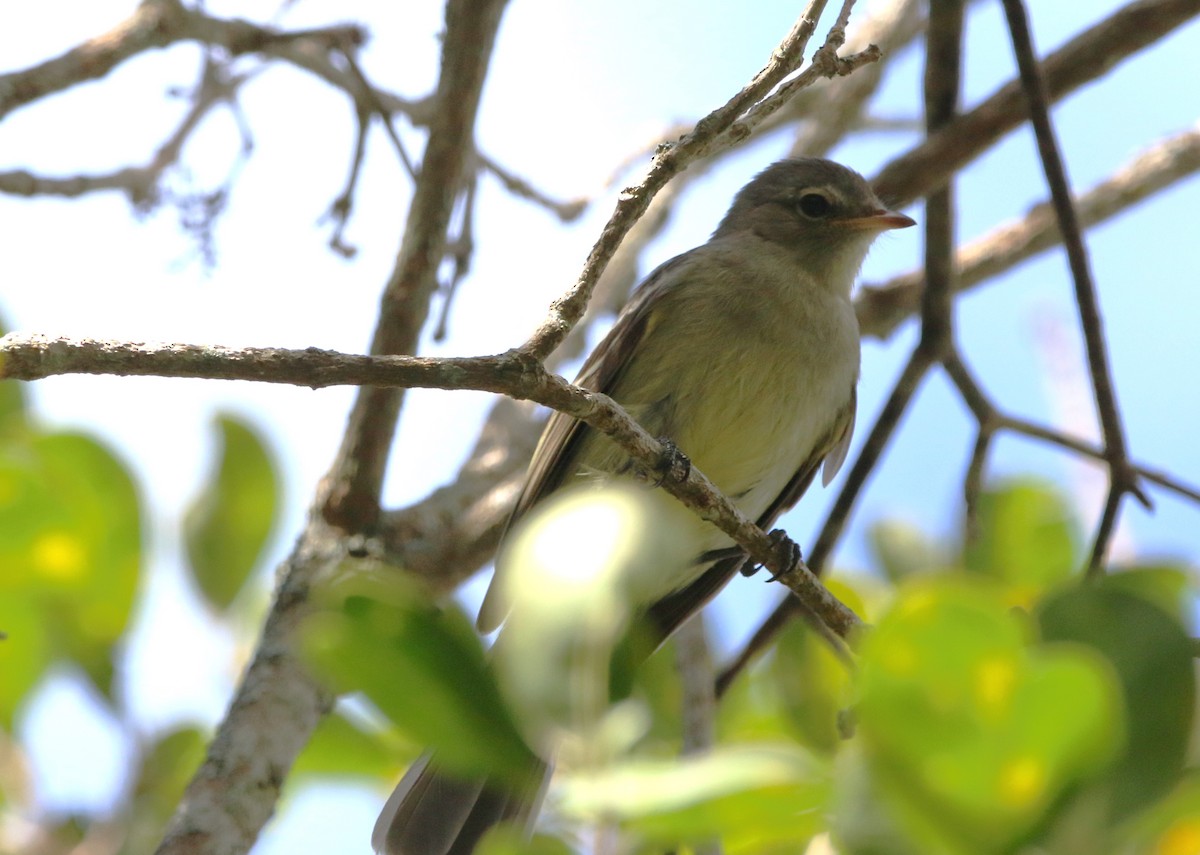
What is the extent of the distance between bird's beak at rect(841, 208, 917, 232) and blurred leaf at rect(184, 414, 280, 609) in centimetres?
242

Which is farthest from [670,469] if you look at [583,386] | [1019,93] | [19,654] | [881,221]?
[1019,93]

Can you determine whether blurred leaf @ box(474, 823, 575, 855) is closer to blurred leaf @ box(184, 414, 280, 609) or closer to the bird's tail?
the bird's tail

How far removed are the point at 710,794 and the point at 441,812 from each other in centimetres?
267

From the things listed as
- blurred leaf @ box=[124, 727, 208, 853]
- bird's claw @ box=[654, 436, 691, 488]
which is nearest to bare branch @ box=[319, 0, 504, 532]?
blurred leaf @ box=[124, 727, 208, 853]

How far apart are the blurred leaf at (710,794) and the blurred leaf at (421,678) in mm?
229

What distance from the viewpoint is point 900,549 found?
154 inches

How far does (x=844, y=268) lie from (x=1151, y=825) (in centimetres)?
395

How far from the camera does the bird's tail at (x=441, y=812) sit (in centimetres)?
334

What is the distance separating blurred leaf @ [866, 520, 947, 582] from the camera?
12.6ft

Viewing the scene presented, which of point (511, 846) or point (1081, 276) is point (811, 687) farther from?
point (511, 846)

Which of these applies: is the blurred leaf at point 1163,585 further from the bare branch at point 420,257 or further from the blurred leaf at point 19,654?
the bare branch at point 420,257

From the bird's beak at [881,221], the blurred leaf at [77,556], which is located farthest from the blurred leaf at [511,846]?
the bird's beak at [881,221]

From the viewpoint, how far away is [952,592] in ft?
3.43

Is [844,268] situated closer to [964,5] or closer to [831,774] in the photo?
[964,5]
